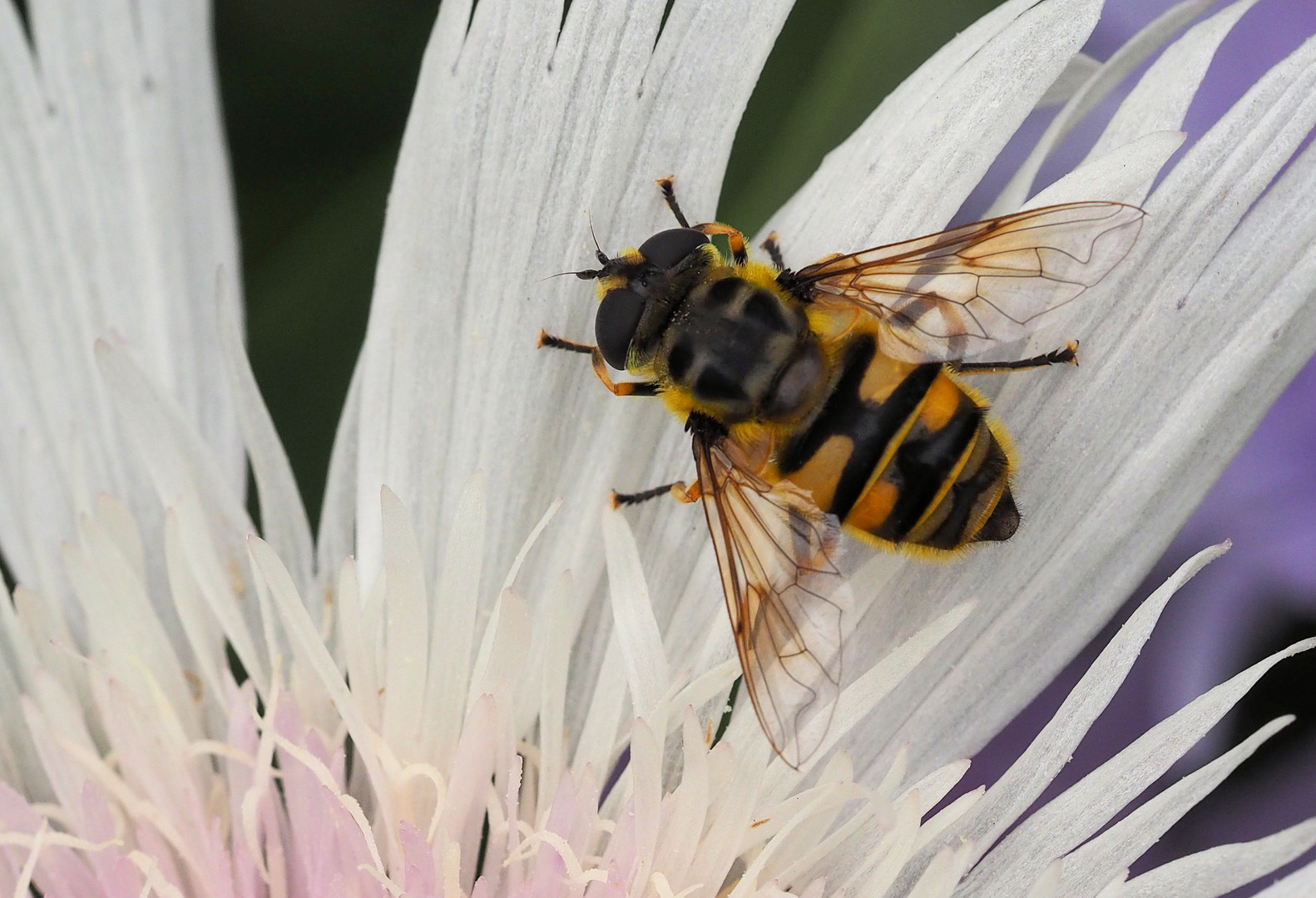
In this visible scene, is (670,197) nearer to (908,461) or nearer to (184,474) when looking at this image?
(908,461)

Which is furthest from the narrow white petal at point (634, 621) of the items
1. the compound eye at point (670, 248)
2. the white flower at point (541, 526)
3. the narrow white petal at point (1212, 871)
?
the narrow white petal at point (1212, 871)

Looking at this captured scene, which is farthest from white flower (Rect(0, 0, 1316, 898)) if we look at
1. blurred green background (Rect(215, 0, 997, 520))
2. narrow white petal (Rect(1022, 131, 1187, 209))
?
blurred green background (Rect(215, 0, 997, 520))

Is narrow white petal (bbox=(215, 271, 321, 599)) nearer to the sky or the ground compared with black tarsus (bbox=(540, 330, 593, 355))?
nearer to the ground

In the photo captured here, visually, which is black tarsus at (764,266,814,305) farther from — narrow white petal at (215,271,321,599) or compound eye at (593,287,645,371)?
narrow white petal at (215,271,321,599)

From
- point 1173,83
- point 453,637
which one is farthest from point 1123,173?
point 453,637

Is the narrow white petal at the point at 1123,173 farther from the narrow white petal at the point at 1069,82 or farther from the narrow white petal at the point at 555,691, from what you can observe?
the narrow white petal at the point at 555,691

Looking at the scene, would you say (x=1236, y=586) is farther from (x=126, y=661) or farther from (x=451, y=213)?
(x=126, y=661)
